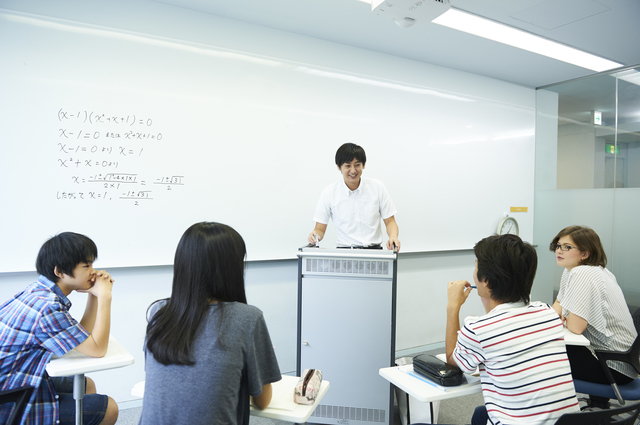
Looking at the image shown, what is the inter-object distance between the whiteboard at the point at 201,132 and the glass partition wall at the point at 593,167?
1188mm

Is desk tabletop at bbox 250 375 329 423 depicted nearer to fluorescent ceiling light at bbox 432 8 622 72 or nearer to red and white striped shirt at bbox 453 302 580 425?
red and white striped shirt at bbox 453 302 580 425

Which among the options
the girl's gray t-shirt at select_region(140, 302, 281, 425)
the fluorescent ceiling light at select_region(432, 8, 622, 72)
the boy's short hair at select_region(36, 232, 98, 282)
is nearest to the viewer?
the girl's gray t-shirt at select_region(140, 302, 281, 425)

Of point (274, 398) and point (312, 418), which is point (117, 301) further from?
point (274, 398)

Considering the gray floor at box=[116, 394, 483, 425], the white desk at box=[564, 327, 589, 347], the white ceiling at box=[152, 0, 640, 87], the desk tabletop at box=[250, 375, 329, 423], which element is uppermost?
the white ceiling at box=[152, 0, 640, 87]

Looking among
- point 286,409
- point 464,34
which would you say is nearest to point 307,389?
point 286,409

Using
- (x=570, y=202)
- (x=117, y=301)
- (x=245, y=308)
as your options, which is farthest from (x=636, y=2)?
(x=117, y=301)

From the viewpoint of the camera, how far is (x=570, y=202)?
442cm

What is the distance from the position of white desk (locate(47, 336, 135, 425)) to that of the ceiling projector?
2.28 meters

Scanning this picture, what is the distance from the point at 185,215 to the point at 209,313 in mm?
1916

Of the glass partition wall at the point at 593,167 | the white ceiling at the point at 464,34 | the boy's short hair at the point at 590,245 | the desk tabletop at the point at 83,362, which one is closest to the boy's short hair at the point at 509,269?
the boy's short hair at the point at 590,245

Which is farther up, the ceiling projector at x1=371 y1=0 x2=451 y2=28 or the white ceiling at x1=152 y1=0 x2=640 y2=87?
the white ceiling at x1=152 y1=0 x2=640 y2=87

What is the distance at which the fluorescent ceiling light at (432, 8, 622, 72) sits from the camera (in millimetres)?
3102

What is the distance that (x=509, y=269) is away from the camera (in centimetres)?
136

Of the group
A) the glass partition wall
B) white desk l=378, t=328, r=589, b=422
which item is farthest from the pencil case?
the glass partition wall
